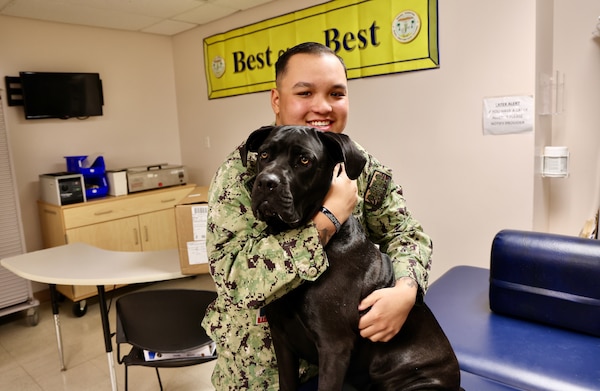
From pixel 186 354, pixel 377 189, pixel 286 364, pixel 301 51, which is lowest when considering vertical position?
pixel 186 354

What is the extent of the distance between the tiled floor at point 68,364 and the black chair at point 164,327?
0.76 meters

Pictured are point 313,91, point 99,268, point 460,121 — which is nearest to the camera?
point 313,91

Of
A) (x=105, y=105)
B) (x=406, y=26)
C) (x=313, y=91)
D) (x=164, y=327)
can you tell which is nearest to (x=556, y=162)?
(x=406, y=26)

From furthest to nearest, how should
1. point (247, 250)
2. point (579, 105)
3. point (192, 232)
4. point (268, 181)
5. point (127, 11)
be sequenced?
1. point (127, 11)
2. point (579, 105)
3. point (192, 232)
4. point (247, 250)
5. point (268, 181)

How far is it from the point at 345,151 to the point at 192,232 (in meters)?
1.14

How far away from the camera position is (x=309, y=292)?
903 mm

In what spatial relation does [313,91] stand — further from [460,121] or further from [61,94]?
[61,94]

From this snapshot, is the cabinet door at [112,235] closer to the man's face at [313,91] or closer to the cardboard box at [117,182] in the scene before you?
the cardboard box at [117,182]

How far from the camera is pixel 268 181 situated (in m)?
0.83

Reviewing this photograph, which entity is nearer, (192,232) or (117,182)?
(192,232)

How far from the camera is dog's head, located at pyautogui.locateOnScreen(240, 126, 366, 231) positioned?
838mm

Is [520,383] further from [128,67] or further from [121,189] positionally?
[128,67]

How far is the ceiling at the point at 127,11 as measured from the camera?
3.46 meters

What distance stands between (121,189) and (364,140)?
239cm
